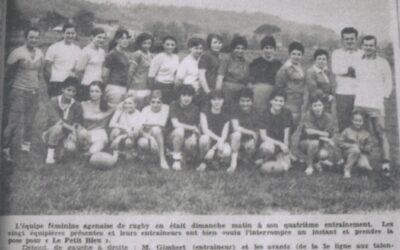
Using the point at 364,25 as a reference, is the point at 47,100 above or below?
below

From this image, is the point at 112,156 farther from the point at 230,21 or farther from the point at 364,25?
the point at 364,25

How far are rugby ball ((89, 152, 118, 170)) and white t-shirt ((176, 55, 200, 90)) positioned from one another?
33cm

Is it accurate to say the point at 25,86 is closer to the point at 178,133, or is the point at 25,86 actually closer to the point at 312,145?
the point at 178,133

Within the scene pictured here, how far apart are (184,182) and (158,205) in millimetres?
104

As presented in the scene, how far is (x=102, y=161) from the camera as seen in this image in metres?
1.49

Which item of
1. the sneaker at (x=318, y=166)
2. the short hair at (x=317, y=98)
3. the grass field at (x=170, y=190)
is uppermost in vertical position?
the short hair at (x=317, y=98)

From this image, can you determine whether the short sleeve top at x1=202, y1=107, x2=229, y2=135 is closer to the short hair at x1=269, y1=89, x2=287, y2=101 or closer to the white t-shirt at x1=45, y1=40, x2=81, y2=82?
the short hair at x1=269, y1=89, x2=287, y2=101

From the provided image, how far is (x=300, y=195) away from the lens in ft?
4.93

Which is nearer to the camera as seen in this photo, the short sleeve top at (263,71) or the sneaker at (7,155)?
the sneaker at (7,155)

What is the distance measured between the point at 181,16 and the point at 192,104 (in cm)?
29

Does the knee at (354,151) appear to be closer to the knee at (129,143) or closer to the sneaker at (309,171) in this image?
the sneaker at (309,171)

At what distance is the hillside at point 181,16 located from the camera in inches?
61.2

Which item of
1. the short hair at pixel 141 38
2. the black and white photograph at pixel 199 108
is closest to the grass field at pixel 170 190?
the black and white photograph at pixel 199 108

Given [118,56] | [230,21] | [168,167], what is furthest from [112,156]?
[230,21]
